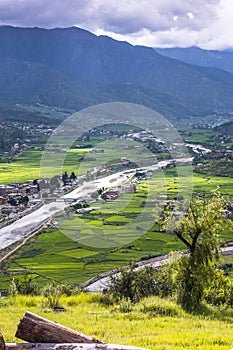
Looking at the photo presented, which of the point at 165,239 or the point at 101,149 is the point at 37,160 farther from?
the point at 165,239

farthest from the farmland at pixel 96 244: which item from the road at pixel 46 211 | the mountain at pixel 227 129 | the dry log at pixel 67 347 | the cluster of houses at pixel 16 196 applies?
the mountain at pixel 227 129

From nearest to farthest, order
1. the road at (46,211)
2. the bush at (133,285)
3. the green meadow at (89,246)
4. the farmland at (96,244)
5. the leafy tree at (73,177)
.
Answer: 1. the bush at (133,285)
2. the green meadow at (89,246)
3. the farmland at (96,244)
4. the road at (46,211)
5. the leafy tree at (73,177)

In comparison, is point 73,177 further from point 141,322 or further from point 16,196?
point 141,322

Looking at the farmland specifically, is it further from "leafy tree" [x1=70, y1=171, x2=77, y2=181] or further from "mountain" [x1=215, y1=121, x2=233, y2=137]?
"mountain" [x1=215, y1=121, x2=233, y2=137]

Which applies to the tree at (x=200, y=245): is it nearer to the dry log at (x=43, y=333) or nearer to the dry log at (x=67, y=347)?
the dry log at (x=43, y=333)

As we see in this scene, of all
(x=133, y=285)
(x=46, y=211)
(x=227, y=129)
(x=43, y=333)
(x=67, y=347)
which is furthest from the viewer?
(x=227, y=129)

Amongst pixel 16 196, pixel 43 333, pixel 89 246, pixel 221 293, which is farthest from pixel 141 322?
pixel 16 196

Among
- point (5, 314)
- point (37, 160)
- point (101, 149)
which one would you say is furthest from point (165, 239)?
point (37, 160)
